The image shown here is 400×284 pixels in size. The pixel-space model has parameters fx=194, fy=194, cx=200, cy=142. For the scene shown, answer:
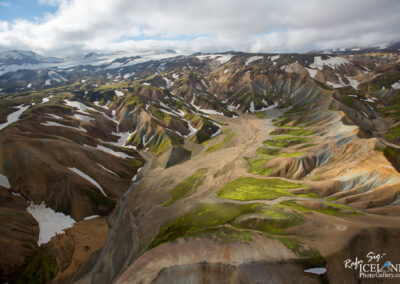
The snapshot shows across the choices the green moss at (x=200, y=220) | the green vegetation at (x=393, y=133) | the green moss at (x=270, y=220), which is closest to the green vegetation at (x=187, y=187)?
the green moss at (x=200, y=220)

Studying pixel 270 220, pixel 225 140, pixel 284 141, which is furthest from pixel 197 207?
pixel 225 140

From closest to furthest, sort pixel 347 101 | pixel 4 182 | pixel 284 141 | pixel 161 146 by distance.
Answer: pixel 4 182
pixel 284 141
pixel 161 146
pixel 347 101

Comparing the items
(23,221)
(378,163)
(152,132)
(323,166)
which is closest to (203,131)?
(152,132)

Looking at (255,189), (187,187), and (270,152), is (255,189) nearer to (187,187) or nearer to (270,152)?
(187,187)

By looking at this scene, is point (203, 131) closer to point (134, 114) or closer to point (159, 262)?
point (134, 114)

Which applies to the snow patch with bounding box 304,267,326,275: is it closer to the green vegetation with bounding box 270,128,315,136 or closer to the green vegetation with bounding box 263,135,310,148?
the green vegetation with bounding box 263,135,310,148

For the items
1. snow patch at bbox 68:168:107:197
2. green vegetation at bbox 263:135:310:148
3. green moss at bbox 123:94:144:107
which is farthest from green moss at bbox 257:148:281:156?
green moss at bbox 123:94:144:107
